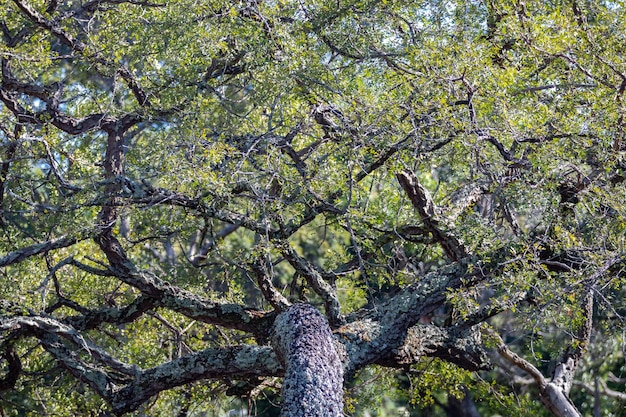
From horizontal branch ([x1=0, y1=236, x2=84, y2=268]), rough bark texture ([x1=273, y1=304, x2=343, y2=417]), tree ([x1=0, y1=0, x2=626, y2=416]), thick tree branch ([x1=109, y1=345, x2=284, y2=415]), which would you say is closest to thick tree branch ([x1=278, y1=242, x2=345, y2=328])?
tree ([x1=0, y1=0, x2=626, y2=416])

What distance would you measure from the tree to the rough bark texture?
0.03 meters

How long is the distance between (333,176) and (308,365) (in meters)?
2.18

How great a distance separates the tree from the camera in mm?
6312

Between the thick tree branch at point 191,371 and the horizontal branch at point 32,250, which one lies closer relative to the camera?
the thick tree branch at point 191,371

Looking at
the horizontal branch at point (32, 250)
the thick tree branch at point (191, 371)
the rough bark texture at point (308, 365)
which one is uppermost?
the horizontal branch at point (32, 250)

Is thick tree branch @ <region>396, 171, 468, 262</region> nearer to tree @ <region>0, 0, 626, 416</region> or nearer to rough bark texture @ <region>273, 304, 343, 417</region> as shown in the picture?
tree @ <region>0, 0, 626, 416</region>

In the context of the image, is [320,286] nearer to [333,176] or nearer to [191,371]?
[333,176]

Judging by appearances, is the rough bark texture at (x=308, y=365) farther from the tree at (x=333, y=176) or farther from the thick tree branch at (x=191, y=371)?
the thick tree branch at (x=191, y=371)

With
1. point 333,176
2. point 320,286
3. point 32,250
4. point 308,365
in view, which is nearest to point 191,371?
point 320,286

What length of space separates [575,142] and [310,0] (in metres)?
2.62

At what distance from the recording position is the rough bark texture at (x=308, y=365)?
478 cm

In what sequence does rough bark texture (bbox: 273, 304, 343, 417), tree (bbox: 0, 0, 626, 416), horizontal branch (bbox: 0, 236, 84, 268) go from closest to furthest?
rough bark texture (bbox: 273, 304, 343, 417) < tree (bbox: 0, 0, 626, 416) < horizontal branch (bbox: 0, 236, 84, 268)

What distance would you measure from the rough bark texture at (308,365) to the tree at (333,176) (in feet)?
0.09

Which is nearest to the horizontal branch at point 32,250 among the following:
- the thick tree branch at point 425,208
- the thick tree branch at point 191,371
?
the thick tree branch at point 191,371
